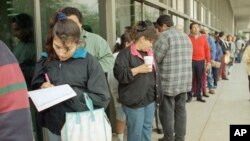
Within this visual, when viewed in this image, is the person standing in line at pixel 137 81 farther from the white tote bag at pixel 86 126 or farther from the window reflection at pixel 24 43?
the white tote bag at pixel 86 126

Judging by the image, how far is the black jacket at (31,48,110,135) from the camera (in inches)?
94.7

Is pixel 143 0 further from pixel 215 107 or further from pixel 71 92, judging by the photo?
pixel 71 92

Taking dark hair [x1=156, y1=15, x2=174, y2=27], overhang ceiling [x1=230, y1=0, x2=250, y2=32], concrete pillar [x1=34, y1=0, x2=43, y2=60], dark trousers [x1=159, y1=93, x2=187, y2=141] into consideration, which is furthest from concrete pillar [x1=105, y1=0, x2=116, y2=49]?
overhang ceiling [x1=230, y1=0, x2=250, y2=32]

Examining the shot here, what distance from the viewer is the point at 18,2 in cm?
336

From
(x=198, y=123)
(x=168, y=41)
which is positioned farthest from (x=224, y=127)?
(x=168, y=41)

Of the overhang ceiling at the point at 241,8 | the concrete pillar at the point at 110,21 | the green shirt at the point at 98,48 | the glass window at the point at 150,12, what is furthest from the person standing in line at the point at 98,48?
the overhang ceiling at the point at 241,8

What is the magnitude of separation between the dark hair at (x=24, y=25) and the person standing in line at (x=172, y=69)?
1499 mm

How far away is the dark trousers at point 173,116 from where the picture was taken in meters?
4.30

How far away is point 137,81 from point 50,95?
1333 mm

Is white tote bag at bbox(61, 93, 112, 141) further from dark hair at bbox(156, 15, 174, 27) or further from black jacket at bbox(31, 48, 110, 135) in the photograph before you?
dark hair at bbox(156, 15, 174, 27)

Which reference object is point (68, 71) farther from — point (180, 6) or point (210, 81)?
point (180, 6)

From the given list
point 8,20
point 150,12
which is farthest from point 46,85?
point 150,12

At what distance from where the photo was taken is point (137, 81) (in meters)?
3.54

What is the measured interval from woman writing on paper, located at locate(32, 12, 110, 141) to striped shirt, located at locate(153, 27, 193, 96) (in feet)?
6.05
